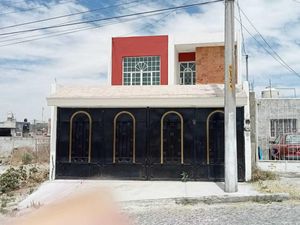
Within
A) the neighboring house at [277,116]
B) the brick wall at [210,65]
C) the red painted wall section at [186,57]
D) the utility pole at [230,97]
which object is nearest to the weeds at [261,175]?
the utility pole at [230,97]

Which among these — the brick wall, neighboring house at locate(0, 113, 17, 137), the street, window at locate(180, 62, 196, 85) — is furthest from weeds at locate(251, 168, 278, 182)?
neighboring house at locate(0, 113, 17, 137)

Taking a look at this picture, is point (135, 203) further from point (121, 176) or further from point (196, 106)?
point (196, 106)

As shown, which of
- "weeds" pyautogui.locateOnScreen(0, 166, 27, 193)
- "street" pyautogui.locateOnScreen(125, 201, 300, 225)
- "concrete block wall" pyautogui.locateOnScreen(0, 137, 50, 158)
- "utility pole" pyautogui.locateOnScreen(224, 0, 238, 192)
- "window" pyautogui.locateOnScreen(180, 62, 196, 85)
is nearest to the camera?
"street" pyautogui.locateOnScreen(125, 201, 300, 225)

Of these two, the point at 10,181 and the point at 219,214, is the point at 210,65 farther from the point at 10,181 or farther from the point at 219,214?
the point at 219,214

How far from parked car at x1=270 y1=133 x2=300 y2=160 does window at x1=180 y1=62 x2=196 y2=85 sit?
7846 mm

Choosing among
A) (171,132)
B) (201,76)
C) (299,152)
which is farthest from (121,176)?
(201,76)

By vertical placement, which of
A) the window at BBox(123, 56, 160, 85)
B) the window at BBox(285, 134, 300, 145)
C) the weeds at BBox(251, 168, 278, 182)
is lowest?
the weeds at BBox(251, 168, 278, 182)

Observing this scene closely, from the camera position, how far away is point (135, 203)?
10.5 meters

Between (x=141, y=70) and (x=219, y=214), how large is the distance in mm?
14608

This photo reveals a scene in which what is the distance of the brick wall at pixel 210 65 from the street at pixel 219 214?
12334mm

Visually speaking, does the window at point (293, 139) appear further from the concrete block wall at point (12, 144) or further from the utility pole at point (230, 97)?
the concrete block wall at point (12, 144)

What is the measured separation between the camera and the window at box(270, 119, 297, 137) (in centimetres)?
1994

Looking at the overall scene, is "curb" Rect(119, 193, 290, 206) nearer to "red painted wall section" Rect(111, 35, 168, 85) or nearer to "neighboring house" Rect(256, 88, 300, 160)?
"neighboring house" Rect(256, 88, 300, 160)

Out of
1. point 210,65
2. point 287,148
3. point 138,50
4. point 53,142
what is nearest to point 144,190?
point 53,142
